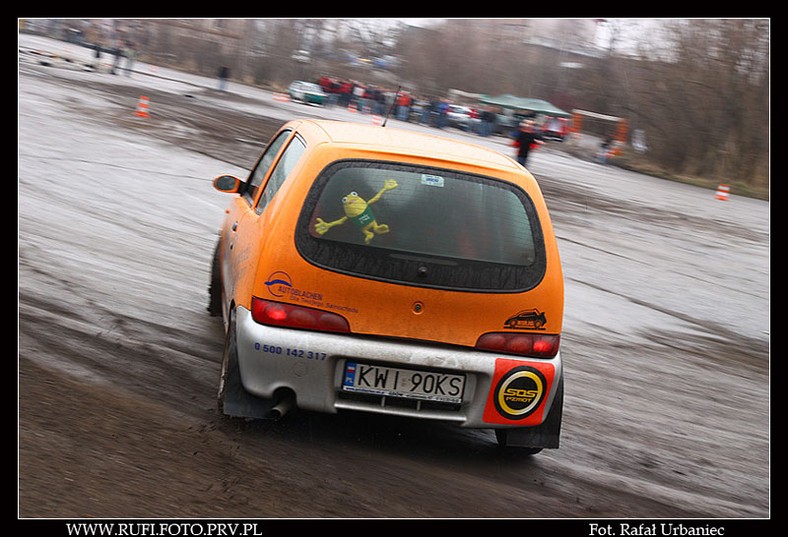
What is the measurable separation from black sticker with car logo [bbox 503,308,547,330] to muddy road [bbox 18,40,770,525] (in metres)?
0.80

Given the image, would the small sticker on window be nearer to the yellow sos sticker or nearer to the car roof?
the car roof

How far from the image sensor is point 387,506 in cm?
439

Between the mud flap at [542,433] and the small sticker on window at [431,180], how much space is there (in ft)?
4.22

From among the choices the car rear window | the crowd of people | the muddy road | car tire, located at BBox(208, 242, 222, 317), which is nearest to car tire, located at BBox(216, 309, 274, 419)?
the muddy road

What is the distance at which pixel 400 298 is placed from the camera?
4.86 m

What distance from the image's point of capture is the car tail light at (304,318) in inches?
191

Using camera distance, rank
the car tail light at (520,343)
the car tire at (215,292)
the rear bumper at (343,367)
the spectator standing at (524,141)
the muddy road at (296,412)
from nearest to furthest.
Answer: the muddy road at (296,412), the rear bumper at (343,367), the car tail light at (520,343), the car tire at (215,292), the spectator standing at (524,141)

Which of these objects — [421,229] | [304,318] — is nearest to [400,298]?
[421,229]

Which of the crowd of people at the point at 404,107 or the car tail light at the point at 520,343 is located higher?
the car tail light at the point at 520,343

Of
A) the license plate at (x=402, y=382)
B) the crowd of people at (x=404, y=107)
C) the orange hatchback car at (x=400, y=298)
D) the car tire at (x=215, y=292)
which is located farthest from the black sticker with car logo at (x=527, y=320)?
the crowd of people at (x=404, y=107)

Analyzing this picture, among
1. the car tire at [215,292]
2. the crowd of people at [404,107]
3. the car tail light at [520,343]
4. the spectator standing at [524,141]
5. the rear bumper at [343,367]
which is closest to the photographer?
the rear bumper at [343,367]

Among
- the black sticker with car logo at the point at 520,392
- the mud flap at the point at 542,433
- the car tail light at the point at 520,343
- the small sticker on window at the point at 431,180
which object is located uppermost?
the small sticker on window at the point at 431,180

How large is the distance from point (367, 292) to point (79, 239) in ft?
19.6

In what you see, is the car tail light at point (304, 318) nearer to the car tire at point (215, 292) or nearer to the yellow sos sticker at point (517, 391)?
the yellow sos sticker at point (517, 391)
